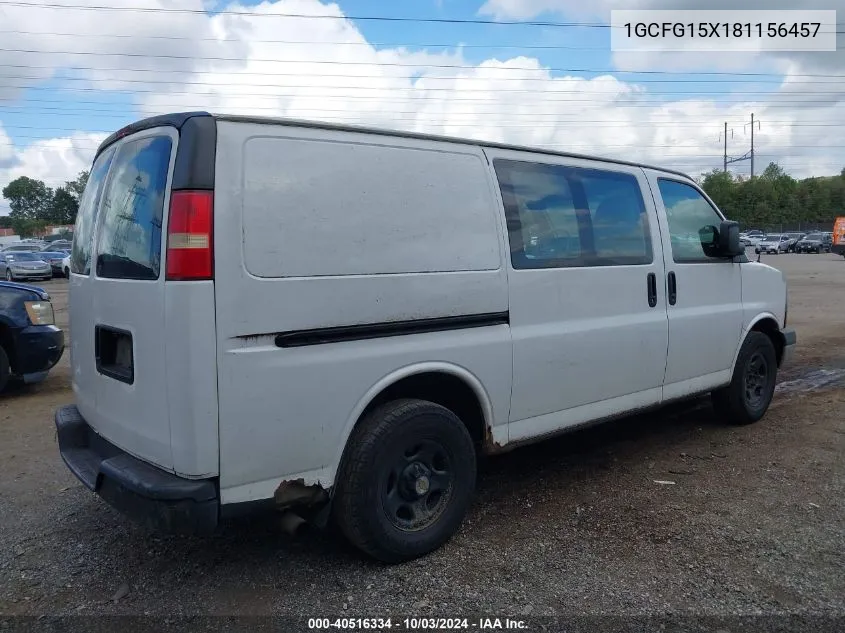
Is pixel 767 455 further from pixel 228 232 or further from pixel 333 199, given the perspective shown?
pixel 228 232

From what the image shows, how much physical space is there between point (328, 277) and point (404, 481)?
1066mm

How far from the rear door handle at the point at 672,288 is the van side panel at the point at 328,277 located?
5.39 feet

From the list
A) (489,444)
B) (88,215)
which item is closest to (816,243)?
(489,444)

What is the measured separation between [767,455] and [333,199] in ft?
12.3

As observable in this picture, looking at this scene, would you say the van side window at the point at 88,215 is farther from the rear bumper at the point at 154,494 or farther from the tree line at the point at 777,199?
the tree line at the point at 777,199

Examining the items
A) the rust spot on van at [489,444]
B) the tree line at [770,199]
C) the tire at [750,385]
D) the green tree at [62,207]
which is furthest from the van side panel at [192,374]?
the green tree at [62,207]

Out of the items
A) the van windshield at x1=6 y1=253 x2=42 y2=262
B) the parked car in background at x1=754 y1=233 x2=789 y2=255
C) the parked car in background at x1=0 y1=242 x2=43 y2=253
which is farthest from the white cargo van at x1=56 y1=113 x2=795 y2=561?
the parked car in background at x1=754 y1=233 x2=789 y2=255

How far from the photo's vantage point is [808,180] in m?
93.4

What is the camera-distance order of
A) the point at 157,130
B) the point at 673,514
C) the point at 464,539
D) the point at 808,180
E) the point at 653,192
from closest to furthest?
the point at 157,130
the point at 464,539
the point at 673,514
the point at 653,192
the point at 808,180

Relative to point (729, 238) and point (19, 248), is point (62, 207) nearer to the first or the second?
point (19, 248)

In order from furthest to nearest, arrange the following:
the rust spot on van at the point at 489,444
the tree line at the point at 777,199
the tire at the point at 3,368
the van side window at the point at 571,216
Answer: the tree line at the point at 777,199 → the tire at the point at 3,368 → the van side window at the point at 571,216 → the rust spot on van at the point at 489,444

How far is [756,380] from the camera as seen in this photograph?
5.88 meters

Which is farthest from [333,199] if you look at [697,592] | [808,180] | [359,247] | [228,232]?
[808,180]

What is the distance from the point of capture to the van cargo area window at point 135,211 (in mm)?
2977
